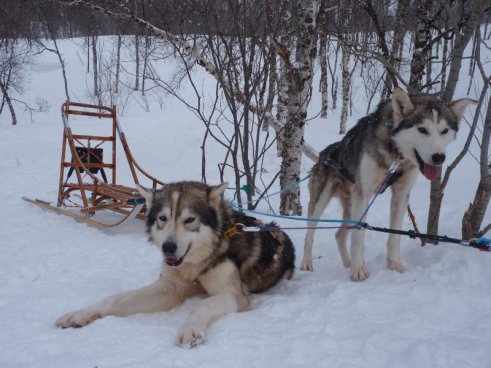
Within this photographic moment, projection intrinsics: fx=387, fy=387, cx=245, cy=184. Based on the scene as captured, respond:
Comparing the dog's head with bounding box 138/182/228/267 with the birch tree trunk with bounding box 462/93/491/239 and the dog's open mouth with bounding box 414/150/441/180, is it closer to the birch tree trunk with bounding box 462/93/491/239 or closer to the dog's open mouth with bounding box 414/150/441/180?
the dog's open mouth with bounding box 414/150/441/180

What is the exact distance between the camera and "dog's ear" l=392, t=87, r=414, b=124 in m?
2.27

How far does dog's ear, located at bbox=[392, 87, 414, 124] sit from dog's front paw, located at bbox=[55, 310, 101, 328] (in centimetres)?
203

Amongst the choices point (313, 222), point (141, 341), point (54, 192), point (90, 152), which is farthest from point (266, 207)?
point (54, 192)

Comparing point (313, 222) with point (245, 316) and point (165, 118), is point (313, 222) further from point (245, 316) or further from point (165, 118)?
point (165, 118)

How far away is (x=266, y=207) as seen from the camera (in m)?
5.38

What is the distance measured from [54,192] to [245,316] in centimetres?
625

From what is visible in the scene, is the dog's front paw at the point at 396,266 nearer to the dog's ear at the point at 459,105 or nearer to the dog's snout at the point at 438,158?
the dog's snout at the point at 438,158

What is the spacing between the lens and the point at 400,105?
7.63ft

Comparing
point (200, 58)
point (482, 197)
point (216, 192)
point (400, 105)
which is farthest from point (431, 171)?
point (200, 58)

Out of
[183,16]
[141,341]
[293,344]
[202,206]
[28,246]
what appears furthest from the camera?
[183,16]

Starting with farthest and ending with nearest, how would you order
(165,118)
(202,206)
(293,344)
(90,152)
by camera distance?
(165,118), (90,152), (202,206), (293,344)

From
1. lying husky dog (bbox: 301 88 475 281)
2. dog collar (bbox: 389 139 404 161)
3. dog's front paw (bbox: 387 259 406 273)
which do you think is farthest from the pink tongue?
dog's front paw (bbox: 387 259 406 273)

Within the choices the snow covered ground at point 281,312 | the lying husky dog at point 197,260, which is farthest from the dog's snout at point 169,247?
the snow covered ground at point 281,312

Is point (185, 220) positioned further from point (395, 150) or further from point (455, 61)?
point (455, 61)
